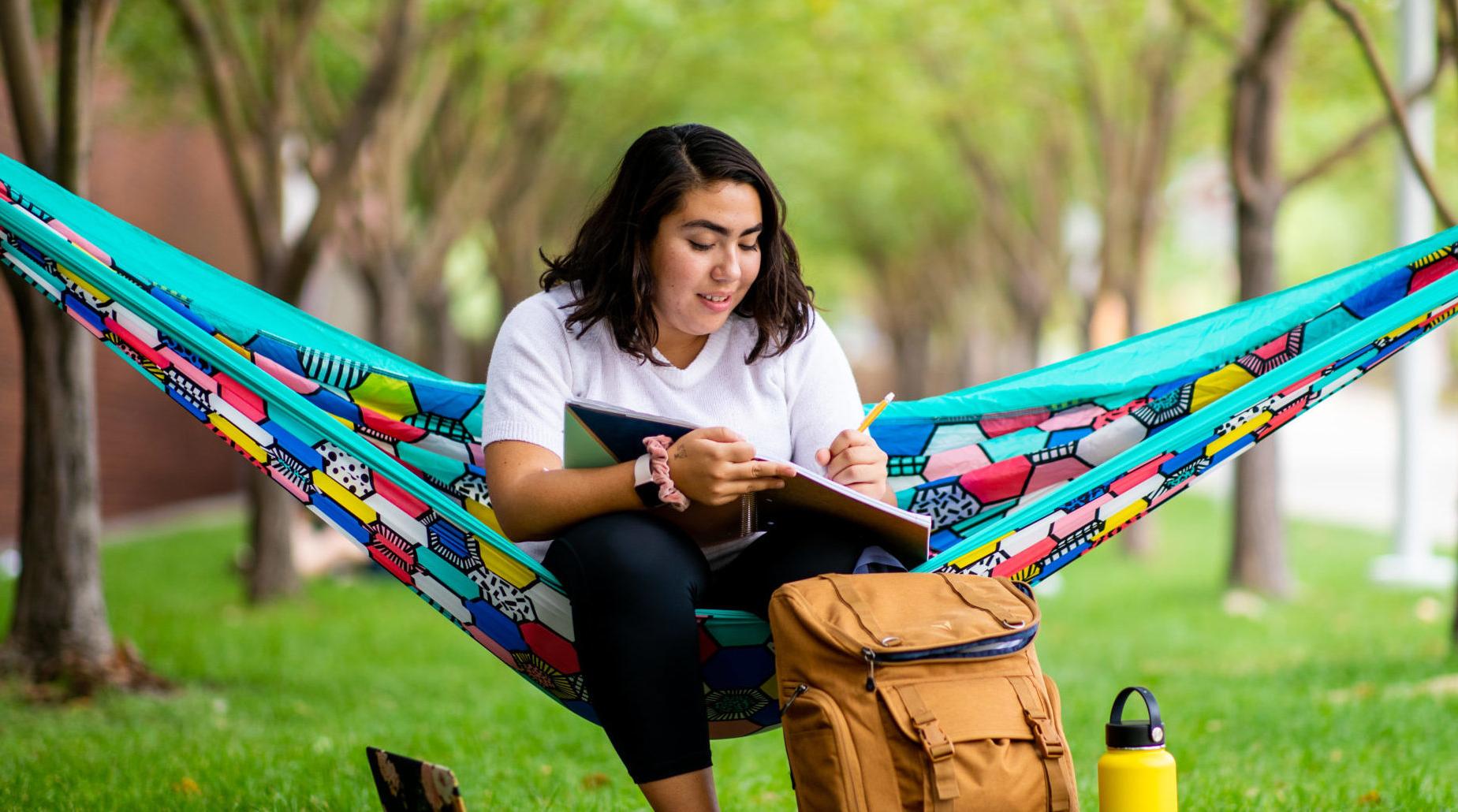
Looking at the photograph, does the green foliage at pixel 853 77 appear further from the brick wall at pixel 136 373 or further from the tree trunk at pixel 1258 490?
the brick wall at pixel 136 373

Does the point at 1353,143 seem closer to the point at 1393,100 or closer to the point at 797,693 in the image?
the point at 1393,100

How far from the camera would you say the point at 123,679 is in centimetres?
409

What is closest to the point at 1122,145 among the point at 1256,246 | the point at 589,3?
the point at 1256,246

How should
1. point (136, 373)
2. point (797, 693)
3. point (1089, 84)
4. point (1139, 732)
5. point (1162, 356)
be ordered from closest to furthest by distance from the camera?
point (797, 693) < point (1139, 732) < point (1162, 356) < point (1089, 84) < point (136, 373)

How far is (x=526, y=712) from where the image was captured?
13.1ft

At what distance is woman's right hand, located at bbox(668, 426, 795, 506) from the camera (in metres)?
2.04

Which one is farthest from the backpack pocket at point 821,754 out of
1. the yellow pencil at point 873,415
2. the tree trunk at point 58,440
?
the tree trunk at point 58,440

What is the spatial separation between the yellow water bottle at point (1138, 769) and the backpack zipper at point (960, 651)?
0.18 meters

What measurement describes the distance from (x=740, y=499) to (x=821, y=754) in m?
0.48

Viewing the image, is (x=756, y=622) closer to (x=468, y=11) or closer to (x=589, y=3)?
(x=468, y=11)

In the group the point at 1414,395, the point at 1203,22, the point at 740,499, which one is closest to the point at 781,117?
the point at 1414,395

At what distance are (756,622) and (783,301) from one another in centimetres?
57

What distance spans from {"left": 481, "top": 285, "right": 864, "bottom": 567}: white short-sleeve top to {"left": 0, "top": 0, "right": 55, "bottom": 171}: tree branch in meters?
2.25

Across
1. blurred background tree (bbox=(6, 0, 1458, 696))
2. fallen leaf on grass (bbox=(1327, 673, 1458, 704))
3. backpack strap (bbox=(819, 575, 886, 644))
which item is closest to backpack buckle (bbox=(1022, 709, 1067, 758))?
backpack strap (bbox=(819, 575, 886, 644))
